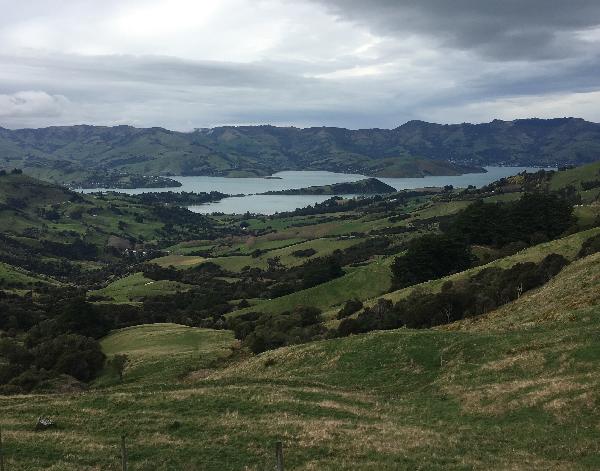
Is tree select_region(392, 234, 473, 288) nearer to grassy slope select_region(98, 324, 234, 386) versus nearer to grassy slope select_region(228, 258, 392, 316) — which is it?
grassy slope select_region(228, 258, 392, 316)

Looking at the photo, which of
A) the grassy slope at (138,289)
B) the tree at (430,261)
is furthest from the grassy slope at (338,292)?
the grassy slope at (138,289)

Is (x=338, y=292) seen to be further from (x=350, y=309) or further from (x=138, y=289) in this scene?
(x=138, y=289)

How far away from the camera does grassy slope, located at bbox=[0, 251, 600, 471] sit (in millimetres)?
20922

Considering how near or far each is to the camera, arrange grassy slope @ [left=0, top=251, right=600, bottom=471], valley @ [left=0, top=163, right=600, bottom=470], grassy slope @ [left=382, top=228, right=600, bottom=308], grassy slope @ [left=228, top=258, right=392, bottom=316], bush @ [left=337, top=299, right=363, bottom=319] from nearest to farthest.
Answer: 1. grassy slope @ [left=0, top=251, right=600, bottom=471]
2. valley @ [left=0, top=163, right=600, bottom=470]
3. grassy slope @ [left=382, top=228, right=600, bottom=308]
4. bush @ [left=337, top=299, right=363, bottom=319]
5. grassy slope @ [left=228, top=258, right=392, bottom=316]

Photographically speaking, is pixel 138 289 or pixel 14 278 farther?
pixel 14 278

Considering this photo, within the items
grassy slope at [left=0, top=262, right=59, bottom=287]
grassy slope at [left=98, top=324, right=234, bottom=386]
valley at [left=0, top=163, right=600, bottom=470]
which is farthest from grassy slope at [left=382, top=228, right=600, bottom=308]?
grassy slope at [left=0, top=262, right=59, bottom=287]

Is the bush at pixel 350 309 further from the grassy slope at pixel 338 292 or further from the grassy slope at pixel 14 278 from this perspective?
the grassy slope at pixel 14 278

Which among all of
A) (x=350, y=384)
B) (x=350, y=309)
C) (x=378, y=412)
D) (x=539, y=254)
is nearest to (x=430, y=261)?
(x=539, y=254)

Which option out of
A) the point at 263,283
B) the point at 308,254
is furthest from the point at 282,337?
the point at 308,254

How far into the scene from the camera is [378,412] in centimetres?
2823

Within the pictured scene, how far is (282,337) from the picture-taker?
61.4 meters

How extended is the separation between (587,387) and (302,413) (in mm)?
13595

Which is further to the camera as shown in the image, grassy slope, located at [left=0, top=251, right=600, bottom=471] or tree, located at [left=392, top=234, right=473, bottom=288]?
tree, located at [left=392, top=234, right=473, bottom=288]

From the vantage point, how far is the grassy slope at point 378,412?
2092 cm
